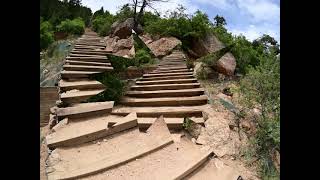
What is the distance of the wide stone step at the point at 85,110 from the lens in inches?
206

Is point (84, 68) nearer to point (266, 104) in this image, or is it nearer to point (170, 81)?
point (170, 81)

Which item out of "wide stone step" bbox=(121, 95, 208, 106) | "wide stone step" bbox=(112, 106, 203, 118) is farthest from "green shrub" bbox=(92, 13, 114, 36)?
"wide stone step" bbox=(112, 106, 203, 118)

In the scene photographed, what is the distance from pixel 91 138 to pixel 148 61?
5.36 m

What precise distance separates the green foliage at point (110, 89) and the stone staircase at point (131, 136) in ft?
0.48

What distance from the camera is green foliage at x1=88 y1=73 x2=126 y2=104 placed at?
6128 millimetres

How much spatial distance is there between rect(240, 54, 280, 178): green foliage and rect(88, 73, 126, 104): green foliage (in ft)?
8.26

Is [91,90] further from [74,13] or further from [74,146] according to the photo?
[74,13]

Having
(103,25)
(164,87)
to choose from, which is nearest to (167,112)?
(164,87)

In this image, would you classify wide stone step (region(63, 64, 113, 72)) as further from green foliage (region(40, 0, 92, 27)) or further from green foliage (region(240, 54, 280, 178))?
green foliage (region(40, 0, 92, 27))

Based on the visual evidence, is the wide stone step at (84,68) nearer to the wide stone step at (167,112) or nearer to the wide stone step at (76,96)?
the wide stone step at (76,96)

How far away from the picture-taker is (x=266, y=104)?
5.09m

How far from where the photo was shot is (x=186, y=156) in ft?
14.6

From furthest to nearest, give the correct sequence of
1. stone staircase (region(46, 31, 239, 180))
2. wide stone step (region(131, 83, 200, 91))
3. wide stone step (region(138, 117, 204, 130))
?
1. wide stone step (region(131, 83, 200, 91))
2. wide stone step (region(138, 117, 204, 130))
3. stone staircase (region(46, 31, 239, 180))

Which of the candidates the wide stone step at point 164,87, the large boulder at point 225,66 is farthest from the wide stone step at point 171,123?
the large boulder at point 225,66
